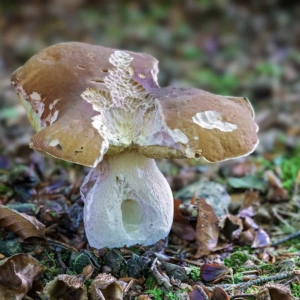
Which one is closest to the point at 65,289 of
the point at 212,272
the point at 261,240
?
the point at 212,272

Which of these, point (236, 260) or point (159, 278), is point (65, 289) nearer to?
point (159, 278)

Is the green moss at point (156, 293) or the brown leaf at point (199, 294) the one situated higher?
the brown leaf at point (199, 294)

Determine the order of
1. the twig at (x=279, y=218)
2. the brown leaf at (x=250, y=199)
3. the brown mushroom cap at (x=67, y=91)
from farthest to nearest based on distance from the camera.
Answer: the brown leaf at (x=250, y=199) → the twig at (x=279, y=218) → the brown mushroom cap at (x=67, y=91)

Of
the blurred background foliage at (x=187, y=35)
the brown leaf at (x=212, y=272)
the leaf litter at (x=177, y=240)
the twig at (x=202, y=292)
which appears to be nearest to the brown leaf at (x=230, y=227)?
the leaf litter at (x=177, y=240)

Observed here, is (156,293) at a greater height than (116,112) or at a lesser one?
lesser

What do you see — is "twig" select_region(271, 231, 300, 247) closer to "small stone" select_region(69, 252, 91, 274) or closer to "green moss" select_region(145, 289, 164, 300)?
"green moss" select_region(145, 289, 164, 300)

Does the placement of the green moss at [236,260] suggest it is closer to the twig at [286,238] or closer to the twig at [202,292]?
the twig at [286,238]

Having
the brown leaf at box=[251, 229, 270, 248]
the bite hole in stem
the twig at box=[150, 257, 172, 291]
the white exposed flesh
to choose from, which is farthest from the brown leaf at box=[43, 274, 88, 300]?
the brown leaf at box=[251, 229, 270, 248]
